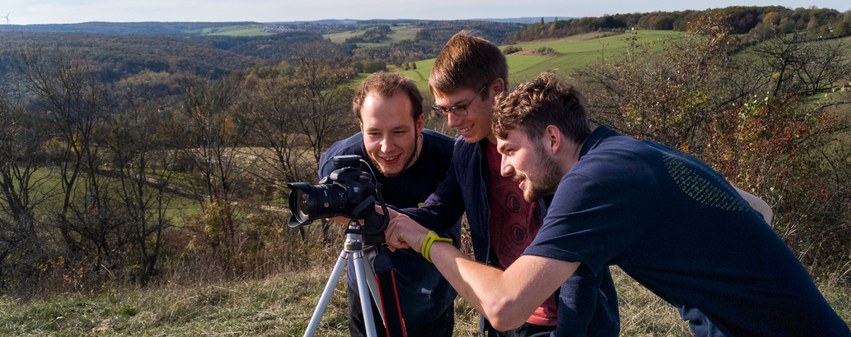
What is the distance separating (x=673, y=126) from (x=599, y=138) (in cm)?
944

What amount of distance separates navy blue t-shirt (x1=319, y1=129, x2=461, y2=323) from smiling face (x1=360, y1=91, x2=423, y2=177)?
0.39 feet

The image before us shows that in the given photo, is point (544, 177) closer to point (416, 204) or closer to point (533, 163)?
point (533, 163)

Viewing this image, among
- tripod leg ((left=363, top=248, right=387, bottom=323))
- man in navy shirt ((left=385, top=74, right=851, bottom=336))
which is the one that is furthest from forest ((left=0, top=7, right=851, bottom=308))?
man in navy shirt ((left=385, top=74, right=851, bottom=336))

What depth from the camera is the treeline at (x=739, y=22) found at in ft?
45.8

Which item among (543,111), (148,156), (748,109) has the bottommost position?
(148,156)

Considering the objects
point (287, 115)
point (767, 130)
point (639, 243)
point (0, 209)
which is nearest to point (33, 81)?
point (0, 209)

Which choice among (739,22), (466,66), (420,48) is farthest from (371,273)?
(420,48)

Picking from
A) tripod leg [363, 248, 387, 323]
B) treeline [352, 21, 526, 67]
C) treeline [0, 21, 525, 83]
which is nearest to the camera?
tripod leg [363, 248, 387, 323]

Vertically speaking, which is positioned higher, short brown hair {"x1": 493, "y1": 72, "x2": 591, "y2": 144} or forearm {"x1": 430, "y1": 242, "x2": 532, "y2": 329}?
short brown hair {"x1": 493, "y1": 72, "x2": 591, "y2": 144}

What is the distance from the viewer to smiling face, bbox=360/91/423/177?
2166 millimetres

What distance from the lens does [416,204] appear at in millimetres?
2375

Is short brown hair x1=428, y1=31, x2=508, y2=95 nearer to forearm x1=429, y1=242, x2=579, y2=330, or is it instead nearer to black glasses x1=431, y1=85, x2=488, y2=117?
black glasses x1=431, y1=85, x2=488, y2=117

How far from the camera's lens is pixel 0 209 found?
17000 millimetres

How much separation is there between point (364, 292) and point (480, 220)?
50 centimetres
